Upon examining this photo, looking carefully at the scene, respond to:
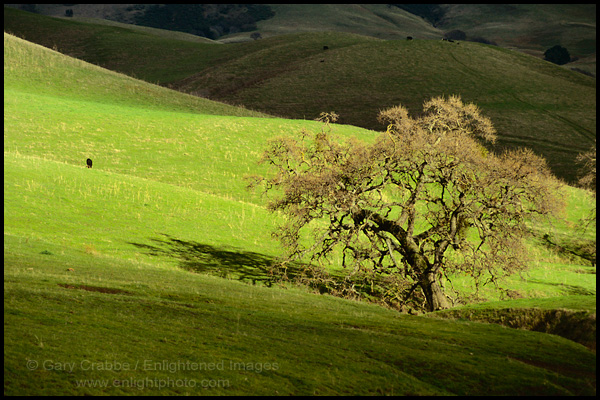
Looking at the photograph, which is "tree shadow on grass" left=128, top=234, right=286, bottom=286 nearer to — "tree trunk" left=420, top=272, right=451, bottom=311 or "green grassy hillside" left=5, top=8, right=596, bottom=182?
"tree trunk" left=420, top=272, right=451, bottom=311

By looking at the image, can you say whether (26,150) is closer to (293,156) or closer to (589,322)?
(293,156)

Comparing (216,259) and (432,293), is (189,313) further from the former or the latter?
(216,259)

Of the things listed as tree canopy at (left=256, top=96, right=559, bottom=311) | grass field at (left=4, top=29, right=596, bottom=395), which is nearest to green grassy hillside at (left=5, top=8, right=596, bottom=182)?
grass field at (left=4, top=29, right=596, bottom=395)

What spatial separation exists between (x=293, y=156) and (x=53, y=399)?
93.1 ft

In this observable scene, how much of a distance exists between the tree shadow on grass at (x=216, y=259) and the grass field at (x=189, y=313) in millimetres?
186

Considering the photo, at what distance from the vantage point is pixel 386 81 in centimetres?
15312

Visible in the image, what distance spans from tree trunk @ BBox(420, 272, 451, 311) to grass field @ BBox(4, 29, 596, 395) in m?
4.18

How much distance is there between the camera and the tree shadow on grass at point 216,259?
39.1m

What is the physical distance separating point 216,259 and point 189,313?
21019 millimetres

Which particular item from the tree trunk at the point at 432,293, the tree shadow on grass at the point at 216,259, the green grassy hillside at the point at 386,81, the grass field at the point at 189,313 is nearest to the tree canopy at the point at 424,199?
the tree trunk at the point at 432,293

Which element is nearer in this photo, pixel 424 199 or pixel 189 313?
pixel 189 313

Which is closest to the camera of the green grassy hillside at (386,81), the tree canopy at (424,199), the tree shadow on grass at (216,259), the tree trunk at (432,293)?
the tree trunk at (432,293)

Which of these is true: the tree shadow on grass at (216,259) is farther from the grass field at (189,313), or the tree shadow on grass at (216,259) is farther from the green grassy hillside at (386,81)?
the green grassy hillside at (386,81)

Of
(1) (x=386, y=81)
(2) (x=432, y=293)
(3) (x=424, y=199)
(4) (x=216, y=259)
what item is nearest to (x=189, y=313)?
(2) (x=432, y=293)
